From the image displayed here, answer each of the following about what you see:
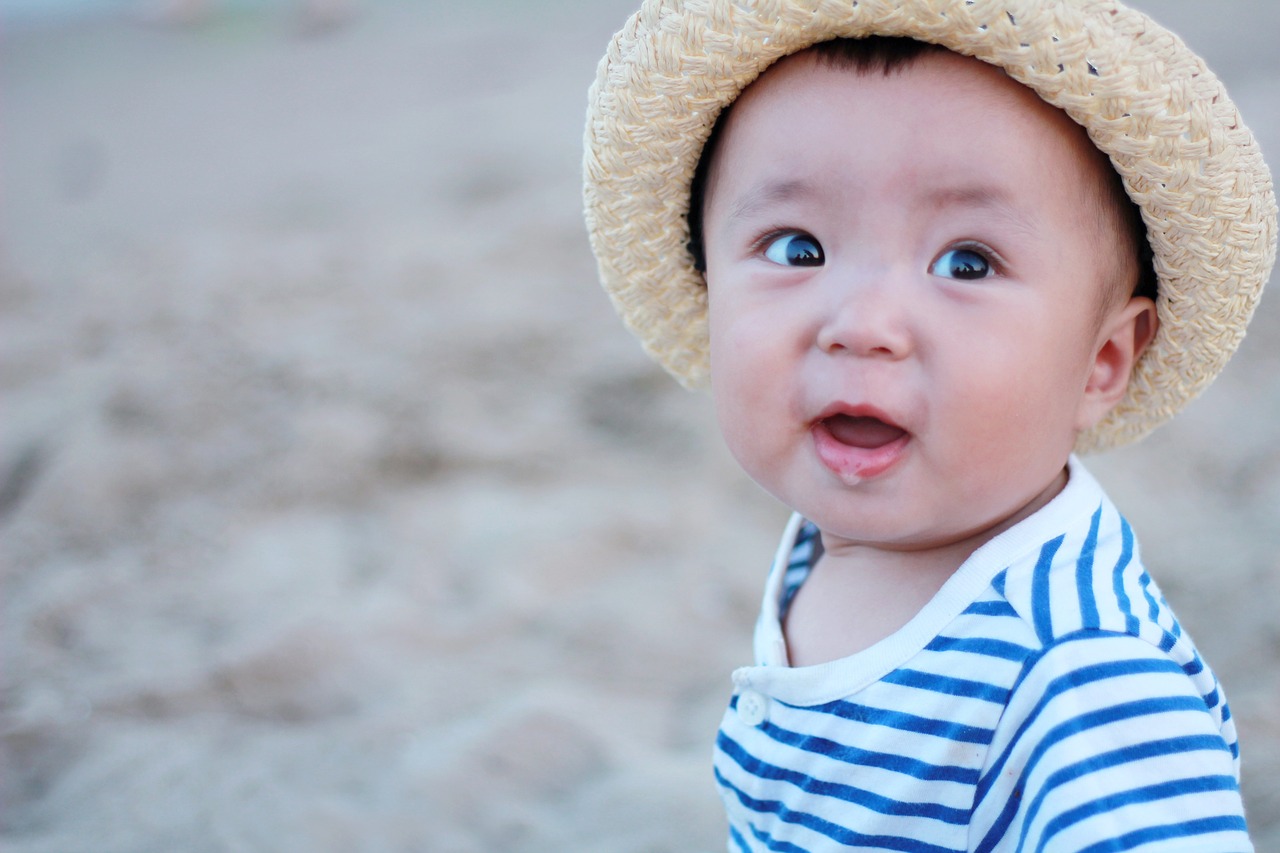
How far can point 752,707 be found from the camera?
132 cm

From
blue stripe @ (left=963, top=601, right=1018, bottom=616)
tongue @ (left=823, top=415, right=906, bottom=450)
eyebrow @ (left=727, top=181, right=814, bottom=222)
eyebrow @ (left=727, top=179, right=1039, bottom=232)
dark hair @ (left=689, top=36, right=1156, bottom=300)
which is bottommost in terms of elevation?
blue stripe @ (left=963, top=601, right=1018, bottom=616)

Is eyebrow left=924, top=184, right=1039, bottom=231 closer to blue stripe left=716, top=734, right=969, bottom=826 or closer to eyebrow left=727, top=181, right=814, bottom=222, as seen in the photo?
eyebrow left=727, top=181, right=814, bottom=222

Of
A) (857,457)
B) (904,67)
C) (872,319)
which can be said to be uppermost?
(904,67)

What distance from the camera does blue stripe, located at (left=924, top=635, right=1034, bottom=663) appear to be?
106 cm

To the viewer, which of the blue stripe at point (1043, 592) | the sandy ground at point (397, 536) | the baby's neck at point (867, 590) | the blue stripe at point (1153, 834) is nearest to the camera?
the blue stripe at point (1153, 834)

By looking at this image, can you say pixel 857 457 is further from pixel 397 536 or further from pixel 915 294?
pixel 397 536

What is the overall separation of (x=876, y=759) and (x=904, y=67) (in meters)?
0.69

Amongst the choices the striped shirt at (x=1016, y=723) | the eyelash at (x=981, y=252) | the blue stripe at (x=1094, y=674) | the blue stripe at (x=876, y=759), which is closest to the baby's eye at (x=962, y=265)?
the eyelash at (x=981, y=252)

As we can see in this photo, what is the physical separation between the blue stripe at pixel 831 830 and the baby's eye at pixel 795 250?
59 cm

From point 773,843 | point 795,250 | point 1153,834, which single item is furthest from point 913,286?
point 773,843

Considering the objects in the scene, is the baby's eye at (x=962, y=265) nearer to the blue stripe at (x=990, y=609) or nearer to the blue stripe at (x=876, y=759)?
the blue stripe at (x=990, y=609)

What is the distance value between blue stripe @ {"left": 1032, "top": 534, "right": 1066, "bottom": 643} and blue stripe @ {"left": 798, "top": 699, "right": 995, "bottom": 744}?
0.11 meters

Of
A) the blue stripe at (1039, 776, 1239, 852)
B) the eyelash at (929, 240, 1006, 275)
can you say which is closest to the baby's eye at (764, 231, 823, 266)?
the eyelash at (929, 240, 1006, 275)

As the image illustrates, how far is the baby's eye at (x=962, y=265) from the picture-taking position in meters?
1.12
